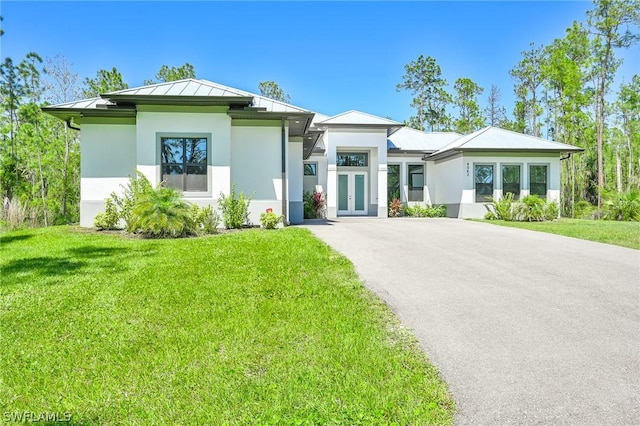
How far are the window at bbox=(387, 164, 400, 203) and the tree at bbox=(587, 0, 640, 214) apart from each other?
38.9ft

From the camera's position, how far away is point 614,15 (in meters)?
23.4

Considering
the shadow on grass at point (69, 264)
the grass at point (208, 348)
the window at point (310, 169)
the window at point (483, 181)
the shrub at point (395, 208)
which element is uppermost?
the window at point (310, 169)

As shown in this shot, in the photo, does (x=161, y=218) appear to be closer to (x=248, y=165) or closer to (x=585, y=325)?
(x=248, y=165)

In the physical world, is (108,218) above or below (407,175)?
below

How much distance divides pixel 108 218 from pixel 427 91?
35687 mm

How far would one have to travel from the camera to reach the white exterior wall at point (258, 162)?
13164 millimetres

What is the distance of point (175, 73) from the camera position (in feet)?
98.1

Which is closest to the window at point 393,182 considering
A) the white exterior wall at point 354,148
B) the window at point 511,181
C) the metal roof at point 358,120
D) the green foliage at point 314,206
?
the white exterior wall at point 354,148

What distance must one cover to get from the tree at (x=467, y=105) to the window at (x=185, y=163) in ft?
107

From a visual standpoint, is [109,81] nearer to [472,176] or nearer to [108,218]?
[108,218]

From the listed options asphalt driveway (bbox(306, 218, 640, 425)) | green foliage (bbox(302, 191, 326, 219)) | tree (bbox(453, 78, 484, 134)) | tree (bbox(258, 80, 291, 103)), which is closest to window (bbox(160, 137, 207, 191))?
asphalt driveway (bbox(306, 218, 640, 425))

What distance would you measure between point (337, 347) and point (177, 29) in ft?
43.3

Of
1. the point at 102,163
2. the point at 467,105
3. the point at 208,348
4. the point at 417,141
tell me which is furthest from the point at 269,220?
the point at 467,105

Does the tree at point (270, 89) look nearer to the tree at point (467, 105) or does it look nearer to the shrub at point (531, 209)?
the tree at point (467, 105)
